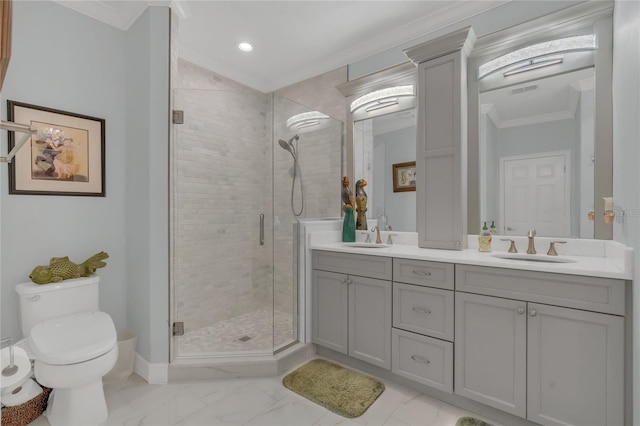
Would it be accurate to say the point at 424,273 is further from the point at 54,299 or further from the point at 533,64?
the point at 54,299

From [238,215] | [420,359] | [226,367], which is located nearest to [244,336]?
[226,367]

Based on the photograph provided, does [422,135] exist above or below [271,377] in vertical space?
above

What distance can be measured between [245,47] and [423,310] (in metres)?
2.71

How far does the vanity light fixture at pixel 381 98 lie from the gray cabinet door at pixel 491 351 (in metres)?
1.75

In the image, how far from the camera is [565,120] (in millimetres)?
1975

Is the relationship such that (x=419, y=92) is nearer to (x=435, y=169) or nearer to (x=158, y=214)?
(x=435, y=169)

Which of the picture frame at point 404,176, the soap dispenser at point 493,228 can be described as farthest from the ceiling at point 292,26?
the soap dispenser at point 493,228

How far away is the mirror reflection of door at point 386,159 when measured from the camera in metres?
2.61

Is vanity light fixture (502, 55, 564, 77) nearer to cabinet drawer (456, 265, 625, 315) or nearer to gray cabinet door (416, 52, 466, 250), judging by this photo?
gray cabinet door (416, 52, 466, 250)

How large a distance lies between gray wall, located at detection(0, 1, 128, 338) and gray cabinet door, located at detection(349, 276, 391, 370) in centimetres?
175

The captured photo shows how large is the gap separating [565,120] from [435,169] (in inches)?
32.5

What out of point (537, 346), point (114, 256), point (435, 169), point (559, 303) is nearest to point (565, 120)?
point (435, 169)

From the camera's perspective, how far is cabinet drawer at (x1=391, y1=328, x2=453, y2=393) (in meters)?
1.81

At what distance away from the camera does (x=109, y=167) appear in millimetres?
2291
